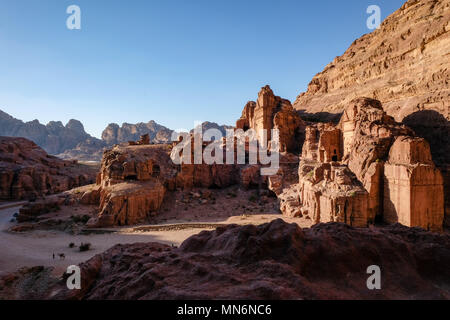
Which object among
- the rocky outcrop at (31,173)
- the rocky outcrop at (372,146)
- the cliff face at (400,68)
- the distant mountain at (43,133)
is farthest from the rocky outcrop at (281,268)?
the distant mountain at (43,133)

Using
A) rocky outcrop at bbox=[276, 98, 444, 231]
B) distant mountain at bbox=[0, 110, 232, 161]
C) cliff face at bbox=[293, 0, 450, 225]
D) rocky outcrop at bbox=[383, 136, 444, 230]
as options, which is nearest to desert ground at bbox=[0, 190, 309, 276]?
rocky outcrop at bbox=[276, 98, 444, 231]

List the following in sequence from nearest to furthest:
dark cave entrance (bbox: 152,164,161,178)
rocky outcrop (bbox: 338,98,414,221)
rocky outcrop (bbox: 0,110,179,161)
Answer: rocky outcrop (bbox: 338,98,414,221)
dark cave entrance (bbox: 152,164,161,178)
rocky outcrop (bbox: 0,110,179,161)

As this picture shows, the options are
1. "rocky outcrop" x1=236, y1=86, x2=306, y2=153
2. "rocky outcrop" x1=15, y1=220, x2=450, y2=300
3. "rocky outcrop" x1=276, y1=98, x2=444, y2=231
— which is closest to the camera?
"rocky outcrop" x1=15, y1=220, x2=450, y2=300

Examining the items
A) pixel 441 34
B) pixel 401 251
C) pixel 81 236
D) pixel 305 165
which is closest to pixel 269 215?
pixel 305 165

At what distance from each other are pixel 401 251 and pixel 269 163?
80.6 feet

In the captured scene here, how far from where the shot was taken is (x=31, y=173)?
1388 inches

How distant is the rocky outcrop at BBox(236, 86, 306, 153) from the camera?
3247 centimetres

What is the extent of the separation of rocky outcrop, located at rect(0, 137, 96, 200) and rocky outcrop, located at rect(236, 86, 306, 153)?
34.2 m

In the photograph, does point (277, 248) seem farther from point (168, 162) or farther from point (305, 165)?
point (168, 162)

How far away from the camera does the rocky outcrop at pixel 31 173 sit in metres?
33.0

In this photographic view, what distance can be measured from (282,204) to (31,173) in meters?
38.2

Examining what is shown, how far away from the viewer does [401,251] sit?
414 centimetres

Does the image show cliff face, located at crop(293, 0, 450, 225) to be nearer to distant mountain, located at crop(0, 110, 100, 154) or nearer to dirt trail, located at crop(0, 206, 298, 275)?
dirt trail, located at crop(0, 206, 298, 275)

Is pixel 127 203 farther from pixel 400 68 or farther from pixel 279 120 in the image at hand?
pixel 400 68
